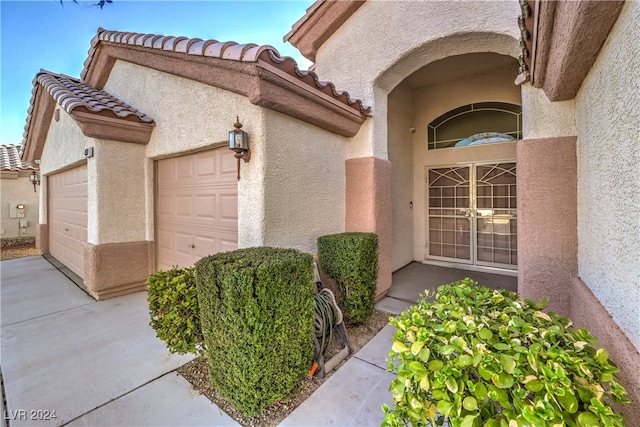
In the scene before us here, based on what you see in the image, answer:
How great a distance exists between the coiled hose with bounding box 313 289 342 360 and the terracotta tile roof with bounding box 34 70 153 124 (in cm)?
654

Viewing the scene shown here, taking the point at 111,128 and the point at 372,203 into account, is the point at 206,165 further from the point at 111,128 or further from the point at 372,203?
the point at 372,203

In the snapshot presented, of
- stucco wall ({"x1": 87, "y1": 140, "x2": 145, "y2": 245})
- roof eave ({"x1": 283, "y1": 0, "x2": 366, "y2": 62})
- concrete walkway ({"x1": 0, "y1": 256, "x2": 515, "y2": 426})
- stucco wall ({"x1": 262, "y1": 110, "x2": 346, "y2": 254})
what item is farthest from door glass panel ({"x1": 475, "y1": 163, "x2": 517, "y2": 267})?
stucco wall ({"x1": 87, "y1": 140, "x2": 145, "y2": 245})

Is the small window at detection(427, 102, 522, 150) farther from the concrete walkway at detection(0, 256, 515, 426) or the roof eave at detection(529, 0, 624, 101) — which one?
the concrete walkway at detection(0, 256, 515, 426)

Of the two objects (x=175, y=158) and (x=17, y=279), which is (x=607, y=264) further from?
(x=17, y=279)

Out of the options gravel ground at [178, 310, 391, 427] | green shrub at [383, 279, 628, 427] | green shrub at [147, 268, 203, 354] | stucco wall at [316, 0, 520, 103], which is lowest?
gravel ground at [178, 310, 391, 427]

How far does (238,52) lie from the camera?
407 cm

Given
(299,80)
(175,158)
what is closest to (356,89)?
(299,80)

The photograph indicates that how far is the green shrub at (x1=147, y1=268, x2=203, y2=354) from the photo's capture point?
3588mm

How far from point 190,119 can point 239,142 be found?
2313 mm

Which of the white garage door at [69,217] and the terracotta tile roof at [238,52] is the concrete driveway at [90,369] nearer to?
the white garage door at [69,217]

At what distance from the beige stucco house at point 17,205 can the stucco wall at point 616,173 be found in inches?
827

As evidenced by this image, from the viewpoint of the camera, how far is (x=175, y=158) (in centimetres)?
668

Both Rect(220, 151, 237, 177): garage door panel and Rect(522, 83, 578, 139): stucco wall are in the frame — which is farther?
Rect(220, 151, 237, 177): garage door panel

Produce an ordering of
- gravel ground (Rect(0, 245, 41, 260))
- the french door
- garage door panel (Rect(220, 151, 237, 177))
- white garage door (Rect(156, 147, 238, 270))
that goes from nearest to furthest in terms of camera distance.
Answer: garage door panel (Rect(220, 151, 237, 177)) < white garage door (Rect(156, 147, 238, 270)) < the french door < gravel ground (Rect(0, 245, 41, 260))
